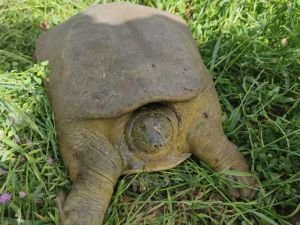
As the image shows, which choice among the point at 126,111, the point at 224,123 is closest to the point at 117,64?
the point at 126,111

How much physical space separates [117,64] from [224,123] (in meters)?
0.73

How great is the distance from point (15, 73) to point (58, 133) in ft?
1.64

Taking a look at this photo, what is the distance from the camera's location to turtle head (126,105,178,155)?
230 centimetres

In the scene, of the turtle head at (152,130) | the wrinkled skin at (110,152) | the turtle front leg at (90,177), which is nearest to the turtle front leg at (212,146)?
the wrinkled skin at (110,152)

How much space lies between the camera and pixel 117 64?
2.37 m

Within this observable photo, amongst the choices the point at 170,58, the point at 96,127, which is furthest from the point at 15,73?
the point at 170,58

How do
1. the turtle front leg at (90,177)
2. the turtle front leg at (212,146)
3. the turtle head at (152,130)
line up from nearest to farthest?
the turtle front leg at (90,177)
the turtle head at (152,130)
the turtle front leg at (212,146)

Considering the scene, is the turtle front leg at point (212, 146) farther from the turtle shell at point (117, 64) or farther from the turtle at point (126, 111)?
the turtle shell at point (117, 64)

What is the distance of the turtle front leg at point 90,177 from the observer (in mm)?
2197

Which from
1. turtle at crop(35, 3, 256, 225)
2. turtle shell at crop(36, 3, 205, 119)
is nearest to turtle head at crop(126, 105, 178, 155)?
turtle at crop(35, 3, 256, 225)

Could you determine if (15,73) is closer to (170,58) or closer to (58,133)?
(58,133)

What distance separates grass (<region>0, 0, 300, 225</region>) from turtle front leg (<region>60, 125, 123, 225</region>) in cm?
7

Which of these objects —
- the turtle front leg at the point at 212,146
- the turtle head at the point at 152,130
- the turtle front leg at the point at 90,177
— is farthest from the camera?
the turtle front leg at the point at 212,146

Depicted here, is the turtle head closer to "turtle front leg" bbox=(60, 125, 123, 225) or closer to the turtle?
the turtle
